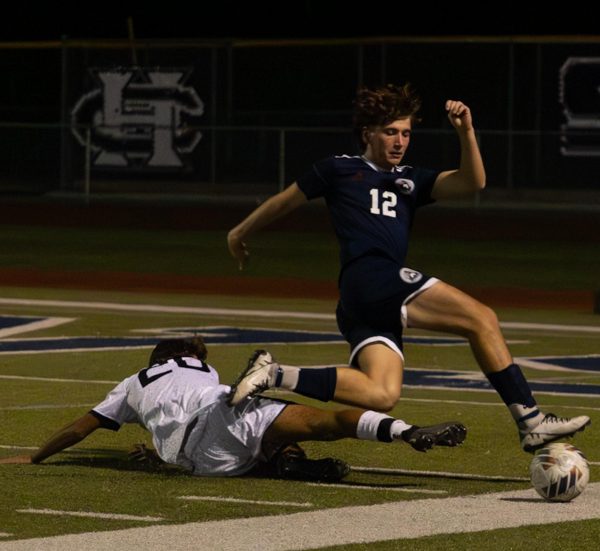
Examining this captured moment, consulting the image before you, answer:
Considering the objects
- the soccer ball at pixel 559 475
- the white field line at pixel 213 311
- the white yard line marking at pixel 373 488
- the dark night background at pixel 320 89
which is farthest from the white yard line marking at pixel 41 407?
the dark night background at pixel 320 89

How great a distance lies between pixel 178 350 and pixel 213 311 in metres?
10.6

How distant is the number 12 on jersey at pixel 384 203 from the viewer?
33.5ft

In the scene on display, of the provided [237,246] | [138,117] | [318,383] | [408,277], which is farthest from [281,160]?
[318,383]

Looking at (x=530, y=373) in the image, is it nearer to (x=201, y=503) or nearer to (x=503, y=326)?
(x=503, y=326)

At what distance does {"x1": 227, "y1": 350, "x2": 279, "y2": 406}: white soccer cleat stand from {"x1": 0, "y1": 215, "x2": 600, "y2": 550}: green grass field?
0.45m

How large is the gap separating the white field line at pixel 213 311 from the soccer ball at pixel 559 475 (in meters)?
10.4

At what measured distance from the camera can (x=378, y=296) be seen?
9977mm

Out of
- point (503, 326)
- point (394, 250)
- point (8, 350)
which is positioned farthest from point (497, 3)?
point (394, 250)

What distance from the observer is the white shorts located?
1010 cm

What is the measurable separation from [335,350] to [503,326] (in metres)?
3.18

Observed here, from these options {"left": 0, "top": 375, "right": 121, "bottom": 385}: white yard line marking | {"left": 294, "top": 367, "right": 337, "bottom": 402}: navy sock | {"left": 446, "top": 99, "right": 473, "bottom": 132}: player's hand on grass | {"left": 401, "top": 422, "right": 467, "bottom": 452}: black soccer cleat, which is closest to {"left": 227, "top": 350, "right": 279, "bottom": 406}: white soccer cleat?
{"left": 294, "top": 367, "right": 337, "bottom": 402}: navy sock

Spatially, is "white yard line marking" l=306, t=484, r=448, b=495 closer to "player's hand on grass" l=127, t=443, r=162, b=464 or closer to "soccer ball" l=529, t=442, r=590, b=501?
"soccer ball" l=529, t=442, r=590, b=501

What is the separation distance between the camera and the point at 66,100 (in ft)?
135

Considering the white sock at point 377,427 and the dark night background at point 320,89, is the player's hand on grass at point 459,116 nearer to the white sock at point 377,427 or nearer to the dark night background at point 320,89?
the white sock at point 377,427
